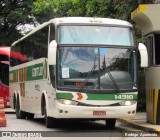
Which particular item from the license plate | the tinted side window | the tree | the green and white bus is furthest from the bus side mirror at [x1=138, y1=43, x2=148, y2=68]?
the tree

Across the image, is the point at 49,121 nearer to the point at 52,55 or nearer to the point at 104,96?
the point at 104,96

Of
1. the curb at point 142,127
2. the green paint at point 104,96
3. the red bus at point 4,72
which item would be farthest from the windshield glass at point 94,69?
the red bus at point 4,72

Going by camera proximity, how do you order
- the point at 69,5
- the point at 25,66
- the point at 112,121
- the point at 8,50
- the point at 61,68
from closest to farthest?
the point at 61,68
the point at 112,121
the point at 25,66
the point at 8,50
the point at 69,5

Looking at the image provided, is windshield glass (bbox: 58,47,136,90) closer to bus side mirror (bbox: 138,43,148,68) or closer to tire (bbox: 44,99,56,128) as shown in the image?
bus side mirror (bbox: 138,43,148,68)

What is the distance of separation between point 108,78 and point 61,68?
143 centimetres

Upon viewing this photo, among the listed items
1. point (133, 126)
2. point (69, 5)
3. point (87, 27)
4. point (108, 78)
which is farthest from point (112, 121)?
point (69, 5)

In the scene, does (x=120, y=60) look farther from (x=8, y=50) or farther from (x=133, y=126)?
(x=8, y=50)

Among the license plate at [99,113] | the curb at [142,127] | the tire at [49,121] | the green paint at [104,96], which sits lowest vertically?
the curb at [142,127]

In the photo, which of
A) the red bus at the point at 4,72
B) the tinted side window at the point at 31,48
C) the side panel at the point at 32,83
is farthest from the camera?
the red bus at the point at 4,72

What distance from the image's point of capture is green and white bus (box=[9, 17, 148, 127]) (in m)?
13.8

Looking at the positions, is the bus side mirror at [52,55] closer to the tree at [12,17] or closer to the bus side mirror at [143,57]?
the bus side mirror at [143,57]

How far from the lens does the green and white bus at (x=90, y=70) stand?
Result: 13.8 metres

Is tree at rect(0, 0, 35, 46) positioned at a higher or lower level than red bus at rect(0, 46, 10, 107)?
higher

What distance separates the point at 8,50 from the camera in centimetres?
2750
